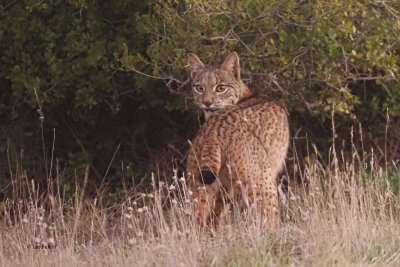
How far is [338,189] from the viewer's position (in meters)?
7.22

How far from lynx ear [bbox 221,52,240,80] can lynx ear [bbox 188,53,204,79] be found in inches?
7.9

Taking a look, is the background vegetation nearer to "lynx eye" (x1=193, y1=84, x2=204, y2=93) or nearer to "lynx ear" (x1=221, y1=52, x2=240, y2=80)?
"lynx ear" (x1=221, y1=52, x2=240, y2=80)

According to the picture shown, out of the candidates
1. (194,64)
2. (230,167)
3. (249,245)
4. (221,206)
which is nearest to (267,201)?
(221,206)

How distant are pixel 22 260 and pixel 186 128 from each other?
4.88 metres

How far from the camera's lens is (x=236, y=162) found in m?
7.69

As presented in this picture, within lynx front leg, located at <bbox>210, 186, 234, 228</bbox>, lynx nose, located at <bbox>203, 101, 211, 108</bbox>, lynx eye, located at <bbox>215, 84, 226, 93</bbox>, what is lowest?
lynx front leg, located at <bbox>210, 186, 234, 228</bbox>

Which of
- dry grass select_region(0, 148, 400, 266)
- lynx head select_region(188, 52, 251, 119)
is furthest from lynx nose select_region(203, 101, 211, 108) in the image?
dry grass select_region(0, 148, 400, 266)

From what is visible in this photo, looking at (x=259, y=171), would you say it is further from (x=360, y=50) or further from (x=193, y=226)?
(x=360, y=50)

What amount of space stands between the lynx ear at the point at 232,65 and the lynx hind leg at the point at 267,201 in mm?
1319

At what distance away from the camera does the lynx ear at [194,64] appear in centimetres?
892

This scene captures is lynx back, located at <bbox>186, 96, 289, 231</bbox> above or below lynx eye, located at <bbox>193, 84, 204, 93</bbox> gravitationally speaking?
below

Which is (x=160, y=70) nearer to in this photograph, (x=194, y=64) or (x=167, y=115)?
(x=194, y=64)

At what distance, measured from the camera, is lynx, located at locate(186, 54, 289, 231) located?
758 centimetres

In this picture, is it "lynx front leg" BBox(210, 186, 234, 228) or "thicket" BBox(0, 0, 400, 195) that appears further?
"thicket" BBox(0, 0, 400, 195)
